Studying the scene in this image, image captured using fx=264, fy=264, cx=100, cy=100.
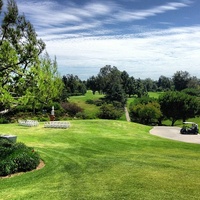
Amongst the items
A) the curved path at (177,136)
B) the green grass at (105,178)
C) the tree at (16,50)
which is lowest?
the curved path at (177,136)

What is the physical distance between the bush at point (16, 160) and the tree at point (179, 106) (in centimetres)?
5912

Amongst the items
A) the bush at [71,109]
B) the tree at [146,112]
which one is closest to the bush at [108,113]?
the bush at [71,109]

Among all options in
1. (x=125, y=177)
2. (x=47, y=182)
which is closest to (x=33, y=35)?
(x=47, y=182)

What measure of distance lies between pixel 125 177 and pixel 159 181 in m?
1.63

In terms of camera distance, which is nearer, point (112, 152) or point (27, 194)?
point (27, 194)

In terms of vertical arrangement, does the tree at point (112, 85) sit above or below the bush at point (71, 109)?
above

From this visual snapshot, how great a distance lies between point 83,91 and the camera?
453 feet

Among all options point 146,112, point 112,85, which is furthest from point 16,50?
point 112,85

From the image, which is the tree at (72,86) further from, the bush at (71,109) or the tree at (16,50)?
the tree at (16,50)

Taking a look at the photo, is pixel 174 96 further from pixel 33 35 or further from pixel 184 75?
pixel 184 75

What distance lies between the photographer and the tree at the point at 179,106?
2704 inches

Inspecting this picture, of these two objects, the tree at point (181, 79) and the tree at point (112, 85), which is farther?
the tree at point (181, 79)

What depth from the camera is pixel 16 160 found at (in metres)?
13.8

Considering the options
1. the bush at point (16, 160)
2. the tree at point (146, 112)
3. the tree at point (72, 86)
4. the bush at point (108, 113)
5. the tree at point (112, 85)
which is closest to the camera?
the bush at point (16, 160)
